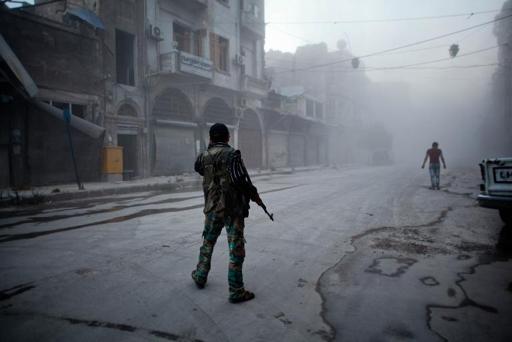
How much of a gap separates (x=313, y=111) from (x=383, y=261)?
37.7 metres

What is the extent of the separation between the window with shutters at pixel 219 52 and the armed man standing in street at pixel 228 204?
1979 centimetres

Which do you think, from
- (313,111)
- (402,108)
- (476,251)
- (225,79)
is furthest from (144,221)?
(402,108)

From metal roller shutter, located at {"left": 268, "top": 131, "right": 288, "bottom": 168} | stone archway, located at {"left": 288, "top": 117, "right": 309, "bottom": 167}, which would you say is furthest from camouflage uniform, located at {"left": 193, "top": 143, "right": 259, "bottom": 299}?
stone archway, located at {"left": 288, "top": 117, "right": 309, "bottom": 167}

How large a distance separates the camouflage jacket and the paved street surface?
796 mm

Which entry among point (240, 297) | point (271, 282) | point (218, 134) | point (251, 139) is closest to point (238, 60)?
point (251, 139)

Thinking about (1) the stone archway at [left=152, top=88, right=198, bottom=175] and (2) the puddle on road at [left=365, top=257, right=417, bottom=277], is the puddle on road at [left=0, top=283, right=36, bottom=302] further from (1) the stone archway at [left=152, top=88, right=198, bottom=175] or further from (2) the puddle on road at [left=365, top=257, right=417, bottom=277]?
(1) the stone archway at [left=152, top=88, right=198, bottom=175]

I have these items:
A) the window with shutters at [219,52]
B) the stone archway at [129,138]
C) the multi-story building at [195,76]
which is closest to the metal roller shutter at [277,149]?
the multi-story building at [195,76]

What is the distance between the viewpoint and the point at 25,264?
380 centimetres

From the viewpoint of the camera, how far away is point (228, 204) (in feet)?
9.59

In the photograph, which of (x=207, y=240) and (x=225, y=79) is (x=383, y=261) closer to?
(x=207, y=240)

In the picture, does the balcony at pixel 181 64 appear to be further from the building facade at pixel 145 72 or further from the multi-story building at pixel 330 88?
the multi-story building at pixel 330 88

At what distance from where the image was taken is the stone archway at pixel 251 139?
26.7 meters

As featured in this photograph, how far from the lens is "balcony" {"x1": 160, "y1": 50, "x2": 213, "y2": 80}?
58.9ft

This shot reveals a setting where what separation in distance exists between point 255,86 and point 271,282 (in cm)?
2410
